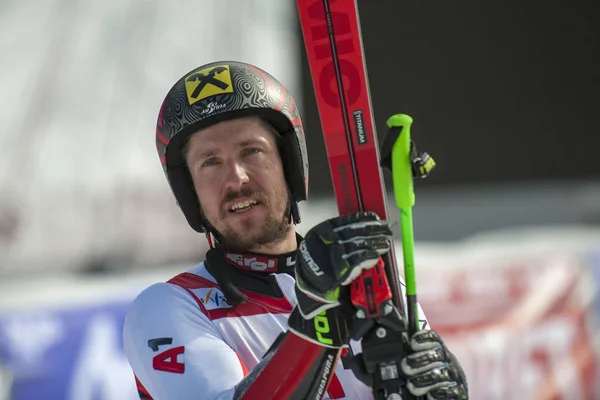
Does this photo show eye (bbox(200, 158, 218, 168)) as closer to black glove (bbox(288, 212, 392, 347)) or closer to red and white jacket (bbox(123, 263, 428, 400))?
red and white jacket (bbox(123, 263, 428, 400))

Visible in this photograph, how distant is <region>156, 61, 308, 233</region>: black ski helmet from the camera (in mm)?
2832

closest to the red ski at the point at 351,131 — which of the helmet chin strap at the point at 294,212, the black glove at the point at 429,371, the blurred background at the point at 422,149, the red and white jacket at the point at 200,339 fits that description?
the black glove at the point at 429,371

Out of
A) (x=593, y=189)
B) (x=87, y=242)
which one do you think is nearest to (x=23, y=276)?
(x=87, y=242)

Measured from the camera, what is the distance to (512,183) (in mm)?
10258

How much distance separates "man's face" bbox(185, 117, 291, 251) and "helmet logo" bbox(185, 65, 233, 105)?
0.38 ft

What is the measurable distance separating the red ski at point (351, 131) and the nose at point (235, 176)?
1.46ft

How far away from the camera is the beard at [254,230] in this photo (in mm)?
2820

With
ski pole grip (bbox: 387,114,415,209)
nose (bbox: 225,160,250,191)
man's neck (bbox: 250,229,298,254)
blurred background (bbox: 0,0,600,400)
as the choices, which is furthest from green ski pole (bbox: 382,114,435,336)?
blurred background (bbox: 0,0,600,400)

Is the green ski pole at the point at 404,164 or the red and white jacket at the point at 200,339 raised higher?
the green ski pole at the point at 404,164

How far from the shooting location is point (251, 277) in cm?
280

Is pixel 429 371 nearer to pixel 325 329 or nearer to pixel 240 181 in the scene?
pixel 325 329

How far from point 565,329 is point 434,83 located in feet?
17.3

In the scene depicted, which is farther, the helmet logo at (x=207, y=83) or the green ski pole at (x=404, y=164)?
the helmet logo at (x=207, y=83)

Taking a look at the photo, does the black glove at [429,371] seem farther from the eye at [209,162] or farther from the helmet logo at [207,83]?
the helmet logo at [207,83]
